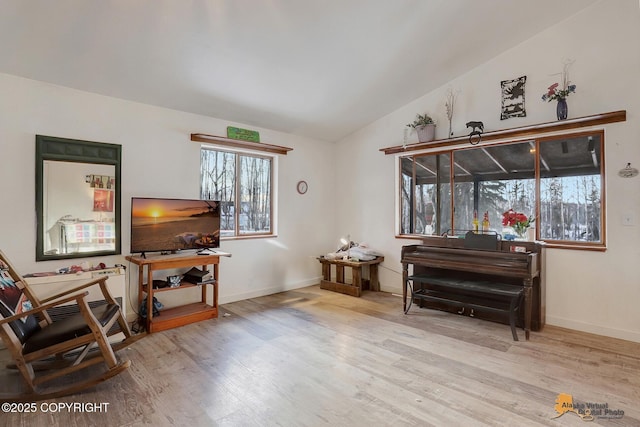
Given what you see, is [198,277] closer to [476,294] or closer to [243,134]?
[243,134]

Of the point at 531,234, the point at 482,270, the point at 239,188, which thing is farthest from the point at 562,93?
the point at 239,188

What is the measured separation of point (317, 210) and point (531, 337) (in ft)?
11.3

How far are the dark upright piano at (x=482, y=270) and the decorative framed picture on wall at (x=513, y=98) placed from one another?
157 cm

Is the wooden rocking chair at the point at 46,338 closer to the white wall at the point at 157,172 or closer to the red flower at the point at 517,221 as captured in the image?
the white wall at the point at 157,172

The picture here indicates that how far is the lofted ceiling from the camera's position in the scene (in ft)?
8.34

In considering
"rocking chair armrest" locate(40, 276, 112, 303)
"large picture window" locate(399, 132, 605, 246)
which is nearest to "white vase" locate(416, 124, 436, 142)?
"large picture window" locate(399, 132, 605, 246)

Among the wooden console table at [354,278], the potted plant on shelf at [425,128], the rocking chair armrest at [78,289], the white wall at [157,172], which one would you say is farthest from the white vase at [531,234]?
the rocking chair armrest at [78,289]

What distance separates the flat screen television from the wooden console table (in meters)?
1.91

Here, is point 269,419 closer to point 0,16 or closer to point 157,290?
point 157,290

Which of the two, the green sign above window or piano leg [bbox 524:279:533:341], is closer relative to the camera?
piano leg [bbox 524:279:533:341]

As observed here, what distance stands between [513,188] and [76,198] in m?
4.83

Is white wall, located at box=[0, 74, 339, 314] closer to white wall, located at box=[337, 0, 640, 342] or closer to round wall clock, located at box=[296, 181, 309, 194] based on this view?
round wall clock, located at box=[296, 181, 309, 194]

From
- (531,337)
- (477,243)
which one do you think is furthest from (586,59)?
(531,337)

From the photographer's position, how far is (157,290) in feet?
11.0
